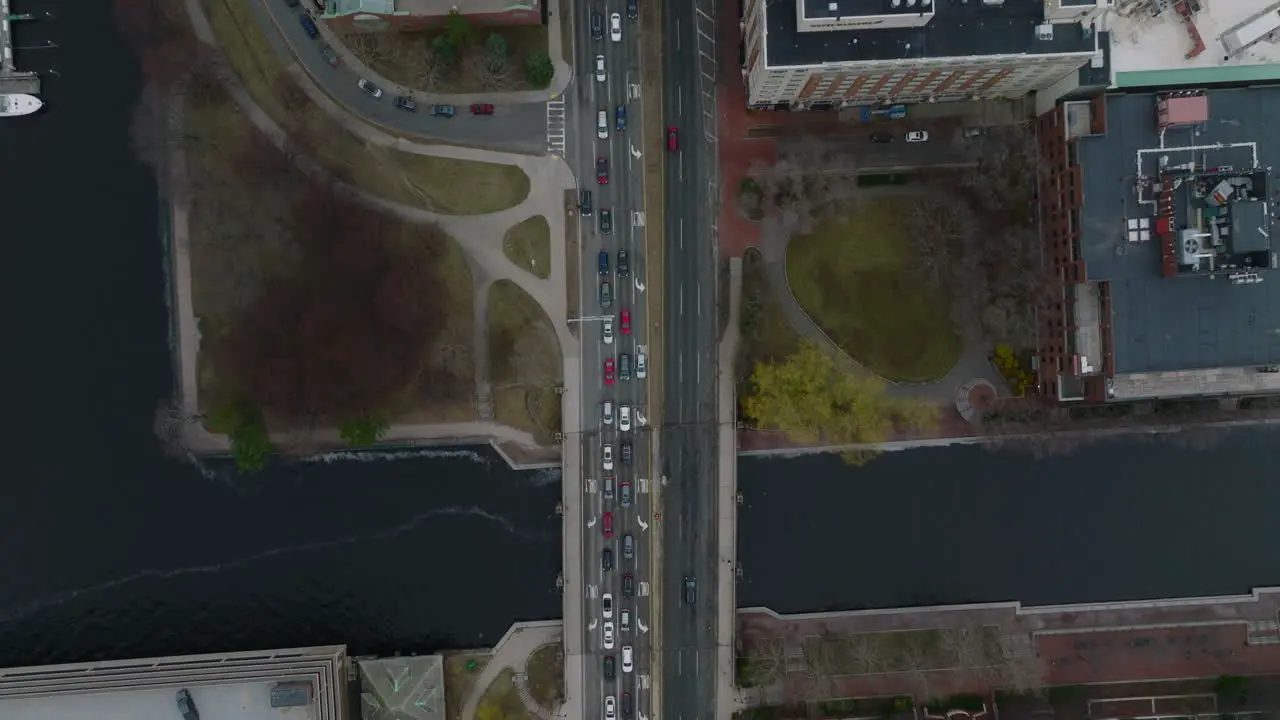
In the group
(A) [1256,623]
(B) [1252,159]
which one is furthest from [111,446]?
(A) [1256,623]

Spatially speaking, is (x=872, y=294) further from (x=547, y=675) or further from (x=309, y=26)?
(x=309, y=26)

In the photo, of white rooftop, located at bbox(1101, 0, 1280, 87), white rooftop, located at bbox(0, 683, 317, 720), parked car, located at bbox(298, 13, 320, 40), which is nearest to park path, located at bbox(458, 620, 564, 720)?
white rooftop, located at bbox(0, 683, 317, 720)

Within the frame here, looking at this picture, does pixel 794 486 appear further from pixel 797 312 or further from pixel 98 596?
pixel 98 596

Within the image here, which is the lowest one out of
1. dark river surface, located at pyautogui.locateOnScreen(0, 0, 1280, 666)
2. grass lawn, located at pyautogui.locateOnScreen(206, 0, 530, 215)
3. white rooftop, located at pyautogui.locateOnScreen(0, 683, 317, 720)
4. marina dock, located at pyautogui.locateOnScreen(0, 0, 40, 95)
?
white rooftop, located at pyautogui.locateOnScreen(0, 683, 317, 720)

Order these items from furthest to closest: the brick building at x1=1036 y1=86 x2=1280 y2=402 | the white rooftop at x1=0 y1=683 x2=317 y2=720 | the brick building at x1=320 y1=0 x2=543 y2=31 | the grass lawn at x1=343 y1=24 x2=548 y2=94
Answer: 1. the grass lawn at x1=343 y1=24 x2=548 y2=94
2. the brick building at x1=320 y1=0 x2=543 y2=31
3. the white rooftop at x1=0 y1=683 x2=317 y2=720
4. the brick building at x1=1036 y1=86 x2=1280 y2=402

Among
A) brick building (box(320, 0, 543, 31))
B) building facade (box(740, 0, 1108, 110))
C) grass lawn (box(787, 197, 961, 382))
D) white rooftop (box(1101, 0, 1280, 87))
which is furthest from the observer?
grass lawn (box(787, 197, 961, 382))

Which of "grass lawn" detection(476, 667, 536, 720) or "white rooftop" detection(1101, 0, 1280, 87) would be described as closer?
"white rooftop" detection(1101, 0, 1280, 87)

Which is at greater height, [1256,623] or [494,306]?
[494,306]

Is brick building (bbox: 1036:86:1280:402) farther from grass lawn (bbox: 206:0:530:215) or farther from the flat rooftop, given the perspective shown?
the flat rooftop
